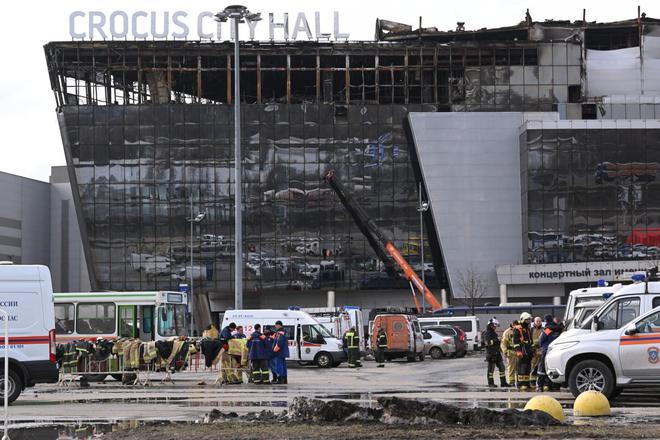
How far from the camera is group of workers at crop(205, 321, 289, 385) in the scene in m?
26.7

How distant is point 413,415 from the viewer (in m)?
14.2

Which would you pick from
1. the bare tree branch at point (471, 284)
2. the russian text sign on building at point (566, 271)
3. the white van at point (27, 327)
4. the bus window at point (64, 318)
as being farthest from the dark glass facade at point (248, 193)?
the white van at point (27, 327)

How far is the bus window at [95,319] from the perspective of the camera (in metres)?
34.2

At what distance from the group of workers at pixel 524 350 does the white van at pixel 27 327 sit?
9.45 metres

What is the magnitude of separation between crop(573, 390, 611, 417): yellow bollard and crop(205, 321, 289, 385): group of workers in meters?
11.9

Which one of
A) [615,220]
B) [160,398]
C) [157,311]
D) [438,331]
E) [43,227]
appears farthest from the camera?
[43,227]

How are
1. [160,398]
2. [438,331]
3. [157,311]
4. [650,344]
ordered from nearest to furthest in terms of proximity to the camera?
1. [650,344]
2. [160,398]
3. [157,311]
4. [438,331]

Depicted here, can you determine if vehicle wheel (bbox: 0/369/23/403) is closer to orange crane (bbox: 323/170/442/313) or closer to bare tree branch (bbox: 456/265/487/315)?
orange crane (bbox: 323/170/442/313)

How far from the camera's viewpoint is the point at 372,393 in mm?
22422

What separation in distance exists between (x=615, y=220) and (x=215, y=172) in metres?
29.6

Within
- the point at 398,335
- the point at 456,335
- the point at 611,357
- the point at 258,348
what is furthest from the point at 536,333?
the point at 456,335

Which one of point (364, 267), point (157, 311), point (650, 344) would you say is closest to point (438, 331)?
point (157, 311)

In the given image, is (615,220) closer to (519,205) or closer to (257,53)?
(519,205)

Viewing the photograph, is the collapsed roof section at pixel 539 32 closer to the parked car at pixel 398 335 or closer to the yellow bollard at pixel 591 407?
the parked car at pixel 398 335
